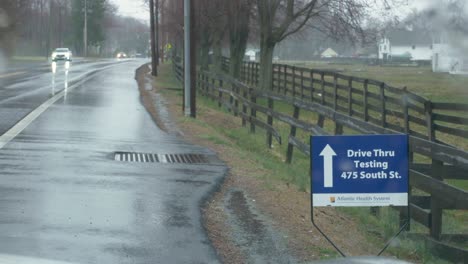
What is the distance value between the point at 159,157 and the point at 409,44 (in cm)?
758

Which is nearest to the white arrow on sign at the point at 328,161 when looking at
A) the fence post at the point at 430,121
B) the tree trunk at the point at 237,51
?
the fence post at the point at 430,121

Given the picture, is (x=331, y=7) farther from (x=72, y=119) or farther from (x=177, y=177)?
(x=177, y=177)

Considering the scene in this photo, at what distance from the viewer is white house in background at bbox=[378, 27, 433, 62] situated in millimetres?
5415

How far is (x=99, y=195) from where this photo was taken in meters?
9.41

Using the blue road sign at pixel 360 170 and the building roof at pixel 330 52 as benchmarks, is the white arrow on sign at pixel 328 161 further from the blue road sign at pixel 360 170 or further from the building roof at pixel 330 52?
the building roof at pixel 330 52

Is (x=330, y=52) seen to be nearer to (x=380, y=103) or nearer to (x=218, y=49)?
(x=218, y=49)

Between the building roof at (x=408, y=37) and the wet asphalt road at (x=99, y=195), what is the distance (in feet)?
7.76

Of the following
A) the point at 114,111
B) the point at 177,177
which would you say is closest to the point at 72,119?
the point at 114,111

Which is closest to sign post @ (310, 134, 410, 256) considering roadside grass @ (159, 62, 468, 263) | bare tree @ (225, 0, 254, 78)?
roadside grass @ (159, 62, 468, 263)

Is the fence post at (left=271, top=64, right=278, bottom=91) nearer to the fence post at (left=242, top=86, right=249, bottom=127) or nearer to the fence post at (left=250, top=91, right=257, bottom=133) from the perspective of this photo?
the fence post at (left=242, top=86, right=249, bottom=127)

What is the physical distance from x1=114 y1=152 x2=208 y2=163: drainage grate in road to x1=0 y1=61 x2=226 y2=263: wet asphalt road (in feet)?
0.66

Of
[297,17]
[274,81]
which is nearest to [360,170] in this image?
[297,17]

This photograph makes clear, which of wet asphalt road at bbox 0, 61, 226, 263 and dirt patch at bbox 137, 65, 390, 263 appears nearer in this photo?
wet asphalt road at bbox 0, 61, 226, 263

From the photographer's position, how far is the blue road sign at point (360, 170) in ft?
20.8
